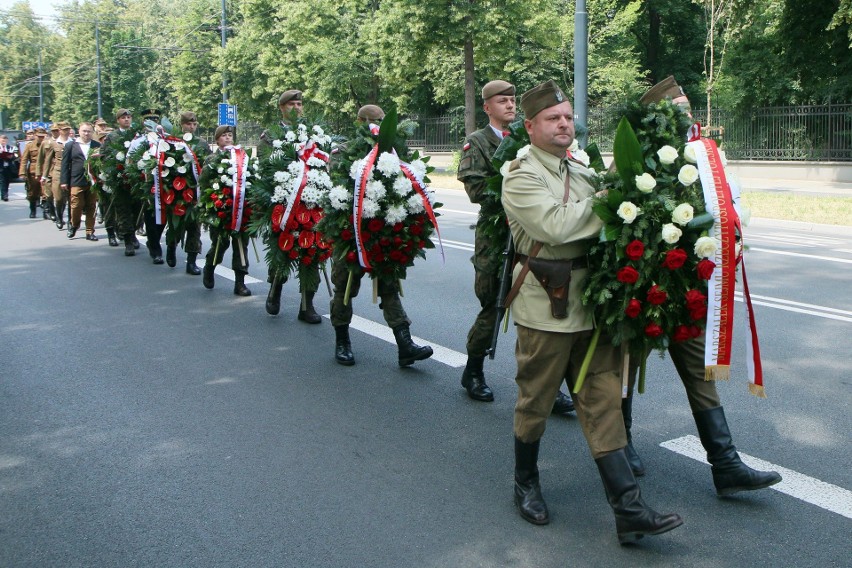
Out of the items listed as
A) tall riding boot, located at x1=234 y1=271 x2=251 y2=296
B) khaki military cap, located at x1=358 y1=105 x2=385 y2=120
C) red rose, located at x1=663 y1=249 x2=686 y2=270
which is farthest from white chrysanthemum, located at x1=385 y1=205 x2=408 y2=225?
tall riding boot, located at x1=234 y1=271 x2=251 y2=296

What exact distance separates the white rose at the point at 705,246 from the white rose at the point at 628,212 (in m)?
0.31

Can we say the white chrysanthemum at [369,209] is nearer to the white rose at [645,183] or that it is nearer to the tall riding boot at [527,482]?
the tall riding boot at [527,482]

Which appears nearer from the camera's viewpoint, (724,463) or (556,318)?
(556,318)

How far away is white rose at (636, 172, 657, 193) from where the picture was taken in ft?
12.8

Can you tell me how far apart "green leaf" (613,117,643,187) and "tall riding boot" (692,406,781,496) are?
4.07 ft

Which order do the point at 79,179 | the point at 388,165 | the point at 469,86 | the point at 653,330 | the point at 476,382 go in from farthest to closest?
1. the point at 469,86
2. the point at 79,179
3. the point at 388,165
4. the point at 476,382
5. the point at 653,330

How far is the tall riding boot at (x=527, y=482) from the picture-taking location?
429 centimetres

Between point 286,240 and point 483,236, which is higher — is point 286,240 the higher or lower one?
the lower one

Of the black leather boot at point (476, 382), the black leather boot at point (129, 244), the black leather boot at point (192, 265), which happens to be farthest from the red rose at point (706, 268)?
the black leather boot at point (129, 244)

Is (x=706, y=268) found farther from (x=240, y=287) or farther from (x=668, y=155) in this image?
(x=240, y=287)

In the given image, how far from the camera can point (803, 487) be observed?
4562 mm

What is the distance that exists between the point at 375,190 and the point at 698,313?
10.4ft

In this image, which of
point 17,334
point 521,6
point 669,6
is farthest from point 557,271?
point 669,6

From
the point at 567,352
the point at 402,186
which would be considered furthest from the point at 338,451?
the point at 402,186
